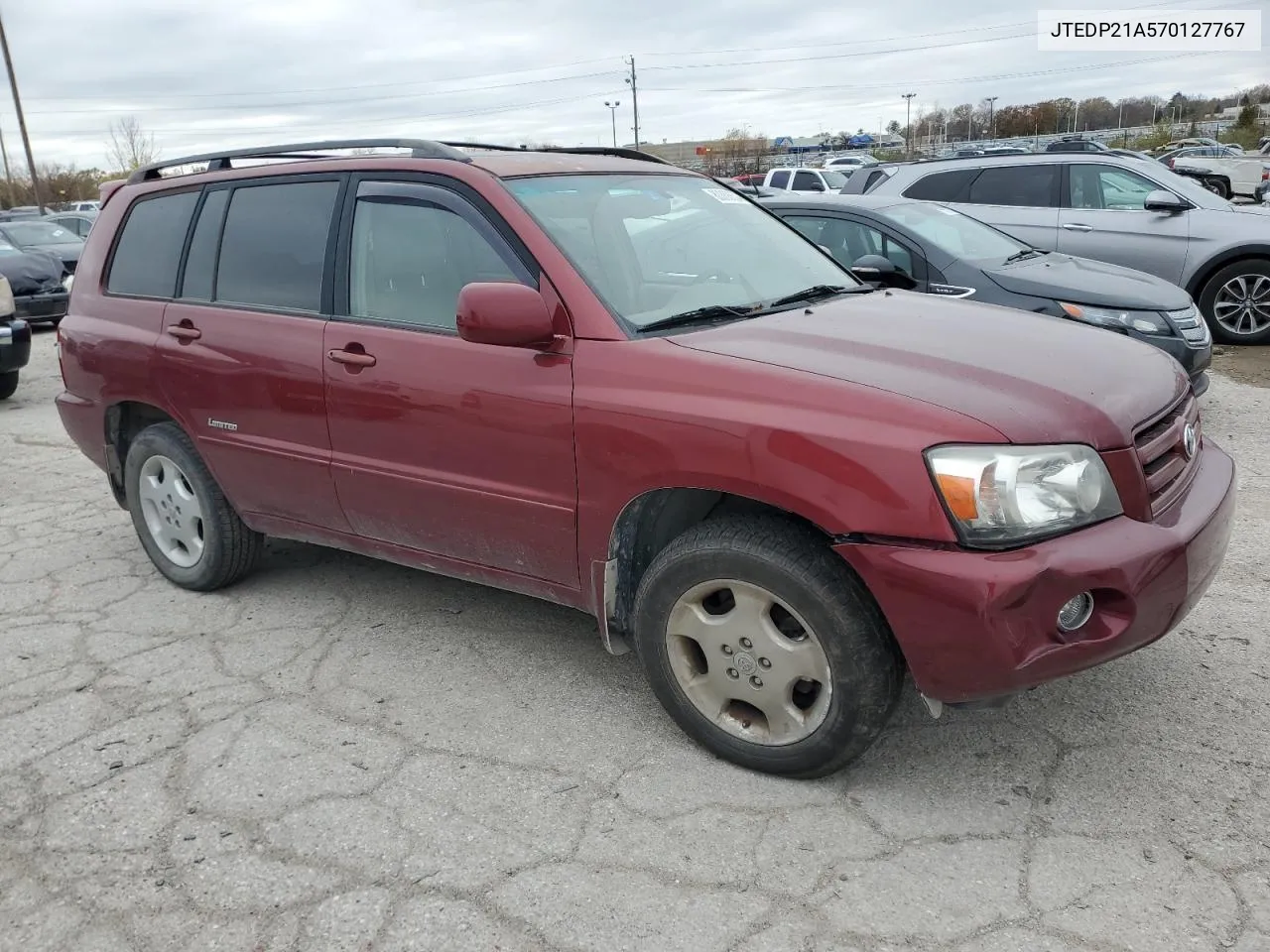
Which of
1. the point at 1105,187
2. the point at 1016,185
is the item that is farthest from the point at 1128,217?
the point at 1016,185

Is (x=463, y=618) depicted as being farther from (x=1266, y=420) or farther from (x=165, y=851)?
(x=1266, y=420)

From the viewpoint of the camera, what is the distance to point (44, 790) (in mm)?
2922

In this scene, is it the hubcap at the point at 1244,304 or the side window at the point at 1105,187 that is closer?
the hubcap at the point at 1244,304

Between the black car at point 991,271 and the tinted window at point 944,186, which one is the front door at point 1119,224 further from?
the black car at point 991,271

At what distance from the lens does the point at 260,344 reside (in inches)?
146

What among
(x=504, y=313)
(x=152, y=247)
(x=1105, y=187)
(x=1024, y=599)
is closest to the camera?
(x=1024, y=599)

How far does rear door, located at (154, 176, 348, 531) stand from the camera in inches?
142

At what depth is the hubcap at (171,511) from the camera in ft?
14.1

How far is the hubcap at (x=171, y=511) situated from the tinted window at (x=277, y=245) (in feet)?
2.86

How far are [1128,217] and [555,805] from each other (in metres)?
8.28

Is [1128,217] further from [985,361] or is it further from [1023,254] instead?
[985,361]

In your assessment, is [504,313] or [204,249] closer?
[504,313]

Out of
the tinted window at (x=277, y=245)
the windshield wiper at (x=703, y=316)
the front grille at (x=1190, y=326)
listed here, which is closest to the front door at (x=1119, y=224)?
the front grille at (x=1190, y=326)

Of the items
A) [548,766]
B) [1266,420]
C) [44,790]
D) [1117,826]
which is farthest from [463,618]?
[1266,420]
